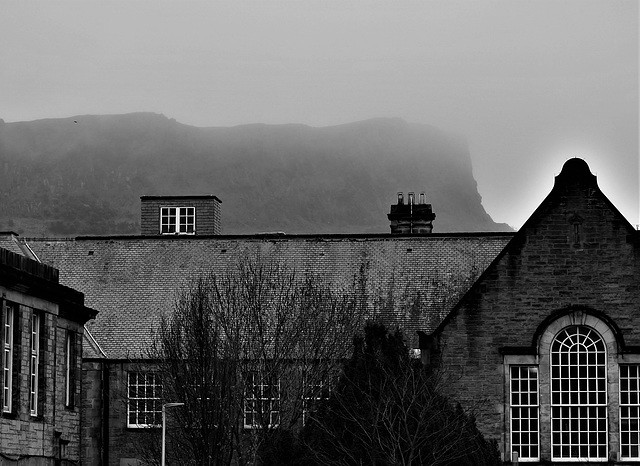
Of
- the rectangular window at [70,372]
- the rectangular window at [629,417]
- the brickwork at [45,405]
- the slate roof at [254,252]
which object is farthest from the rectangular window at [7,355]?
the rectangular window at [629,417]

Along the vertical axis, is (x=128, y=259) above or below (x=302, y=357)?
above

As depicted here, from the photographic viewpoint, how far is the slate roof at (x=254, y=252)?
6066cm

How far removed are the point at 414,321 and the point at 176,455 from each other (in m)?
13.6

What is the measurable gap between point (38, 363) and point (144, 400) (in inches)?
238

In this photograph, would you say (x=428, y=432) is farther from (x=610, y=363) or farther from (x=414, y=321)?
(x=414, y=321)

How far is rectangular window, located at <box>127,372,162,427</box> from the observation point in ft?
175

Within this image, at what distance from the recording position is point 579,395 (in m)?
51.1

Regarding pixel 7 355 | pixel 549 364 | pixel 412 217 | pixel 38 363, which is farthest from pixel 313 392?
pixel 412 217

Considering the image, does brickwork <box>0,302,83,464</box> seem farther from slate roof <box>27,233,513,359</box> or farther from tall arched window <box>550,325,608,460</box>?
tall arched window <box>550,325,608,460</box>

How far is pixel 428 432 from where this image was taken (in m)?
41.4

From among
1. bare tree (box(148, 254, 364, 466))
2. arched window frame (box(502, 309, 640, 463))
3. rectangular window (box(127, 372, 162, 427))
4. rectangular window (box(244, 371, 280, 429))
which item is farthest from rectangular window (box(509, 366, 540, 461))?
rectangular window (box(127, 372, 162, 427))

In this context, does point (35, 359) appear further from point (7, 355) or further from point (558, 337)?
point (558, 337)

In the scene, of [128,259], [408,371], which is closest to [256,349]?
[408,371]

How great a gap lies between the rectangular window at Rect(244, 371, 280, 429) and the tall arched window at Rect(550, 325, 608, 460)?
9.52 metres
